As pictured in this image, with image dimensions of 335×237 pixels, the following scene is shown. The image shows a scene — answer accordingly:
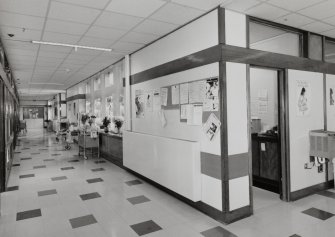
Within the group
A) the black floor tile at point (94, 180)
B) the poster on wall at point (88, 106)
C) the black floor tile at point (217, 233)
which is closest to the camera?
the black floor tile at point (217, 233)

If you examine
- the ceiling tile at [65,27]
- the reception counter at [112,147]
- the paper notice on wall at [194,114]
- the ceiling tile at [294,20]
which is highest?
the ceiling tile at [65,27]

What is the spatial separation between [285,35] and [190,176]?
9.26 feet

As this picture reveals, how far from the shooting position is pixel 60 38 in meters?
4.58

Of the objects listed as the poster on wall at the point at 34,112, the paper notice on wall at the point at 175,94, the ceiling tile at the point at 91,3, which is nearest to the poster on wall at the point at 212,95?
the paper notice on wall at the point at 175,94

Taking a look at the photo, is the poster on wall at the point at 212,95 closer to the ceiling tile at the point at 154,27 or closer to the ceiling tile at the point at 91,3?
the ceiling tile at the point at 154,27

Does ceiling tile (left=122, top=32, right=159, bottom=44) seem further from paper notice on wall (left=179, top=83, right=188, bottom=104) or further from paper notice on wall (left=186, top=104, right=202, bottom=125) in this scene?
paper notice on wall (left=186, top=104, right=202, bottom=125)

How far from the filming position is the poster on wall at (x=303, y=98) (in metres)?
4.09

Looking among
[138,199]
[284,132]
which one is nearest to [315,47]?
[284,132]

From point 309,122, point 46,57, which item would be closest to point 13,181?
point 46,57

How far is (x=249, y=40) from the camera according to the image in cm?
347

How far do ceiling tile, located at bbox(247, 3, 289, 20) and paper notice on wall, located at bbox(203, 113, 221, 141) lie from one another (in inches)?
59.7

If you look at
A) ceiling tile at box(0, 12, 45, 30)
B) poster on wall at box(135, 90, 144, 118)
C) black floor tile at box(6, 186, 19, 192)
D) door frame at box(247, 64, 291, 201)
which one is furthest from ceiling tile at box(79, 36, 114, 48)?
door frame at box(247, 64, 291, 201)

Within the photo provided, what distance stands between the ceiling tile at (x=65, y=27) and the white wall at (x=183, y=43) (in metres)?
1.35

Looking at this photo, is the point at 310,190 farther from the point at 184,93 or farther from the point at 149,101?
the point at 149,101
